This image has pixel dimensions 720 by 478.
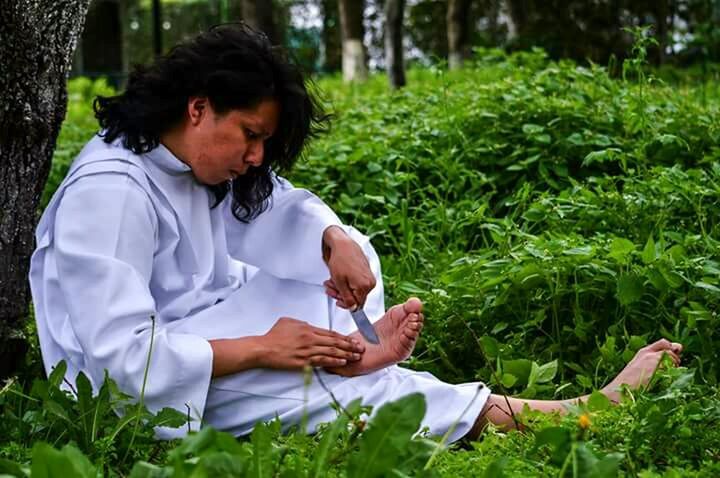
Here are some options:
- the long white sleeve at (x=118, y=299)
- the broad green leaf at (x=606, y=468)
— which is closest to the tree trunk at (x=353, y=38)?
the long white sleeve at (x=118, y=299)

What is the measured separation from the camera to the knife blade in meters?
3.24

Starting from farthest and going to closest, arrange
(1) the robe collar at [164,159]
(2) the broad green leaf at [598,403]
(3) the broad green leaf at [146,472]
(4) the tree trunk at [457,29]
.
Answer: (4) the tree trunk at [457,29], (1) the robe collar at [164,159], (2) the broad green leaf at [598,403], (3) the broad green leaf at [146,472]

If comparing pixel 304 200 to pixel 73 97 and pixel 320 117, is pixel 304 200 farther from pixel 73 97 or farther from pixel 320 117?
pixel 73 97

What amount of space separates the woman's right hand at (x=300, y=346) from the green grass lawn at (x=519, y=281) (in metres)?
0.22

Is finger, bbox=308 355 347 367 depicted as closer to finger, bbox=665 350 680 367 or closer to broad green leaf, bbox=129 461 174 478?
finger, bbox=665 350 680 367

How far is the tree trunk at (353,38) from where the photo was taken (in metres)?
12.8

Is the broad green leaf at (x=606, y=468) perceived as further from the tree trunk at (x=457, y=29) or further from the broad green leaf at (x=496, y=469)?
the tree trunk at (x=457, y=29)

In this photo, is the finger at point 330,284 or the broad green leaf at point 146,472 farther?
the finger at point 330,284

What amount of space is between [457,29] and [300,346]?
951 centimetres

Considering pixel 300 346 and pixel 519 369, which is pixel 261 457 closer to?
pixel 300 346

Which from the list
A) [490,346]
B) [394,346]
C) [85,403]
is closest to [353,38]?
[490,346]

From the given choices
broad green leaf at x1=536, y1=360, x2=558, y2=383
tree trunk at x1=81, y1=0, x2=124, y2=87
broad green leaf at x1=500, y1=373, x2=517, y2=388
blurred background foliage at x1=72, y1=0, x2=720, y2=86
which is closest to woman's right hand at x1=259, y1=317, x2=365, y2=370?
broad green leaf at x1=500, y1=373, x2=517, y2=388

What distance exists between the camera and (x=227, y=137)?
10.2 ft

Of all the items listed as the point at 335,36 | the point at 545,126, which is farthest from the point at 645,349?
the point at 335,36
